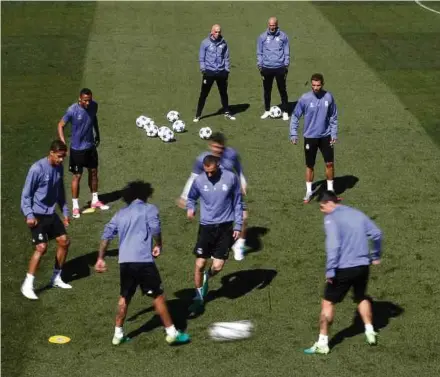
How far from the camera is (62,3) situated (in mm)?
36594

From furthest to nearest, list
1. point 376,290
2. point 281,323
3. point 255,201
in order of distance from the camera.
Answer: point 255,201 → point 376,290 → point 281,323

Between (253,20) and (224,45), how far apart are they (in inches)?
444

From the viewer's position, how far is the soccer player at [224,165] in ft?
48.3

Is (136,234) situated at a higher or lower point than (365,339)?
higher

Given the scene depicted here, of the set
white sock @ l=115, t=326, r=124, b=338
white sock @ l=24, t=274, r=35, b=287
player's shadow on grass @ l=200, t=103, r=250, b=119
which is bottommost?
white sock @ l=115, t=326, r=124, b=338

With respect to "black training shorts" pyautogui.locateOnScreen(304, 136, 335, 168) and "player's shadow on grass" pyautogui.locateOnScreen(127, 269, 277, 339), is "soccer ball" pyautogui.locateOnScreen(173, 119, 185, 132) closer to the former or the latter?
"black training shorts" pyautogui.locateOnScreen(304, 136, 335, 168)

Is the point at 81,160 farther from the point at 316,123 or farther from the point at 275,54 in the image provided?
the point at 275,54

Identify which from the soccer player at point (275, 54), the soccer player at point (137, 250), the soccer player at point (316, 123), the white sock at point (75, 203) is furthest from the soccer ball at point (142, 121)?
the soccer player at point (137, 250)

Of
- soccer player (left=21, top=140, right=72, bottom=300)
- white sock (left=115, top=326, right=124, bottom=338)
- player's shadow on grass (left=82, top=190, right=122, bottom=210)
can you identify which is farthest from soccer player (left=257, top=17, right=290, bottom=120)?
white sock (left=115, top=326, right=124, bottom=338)

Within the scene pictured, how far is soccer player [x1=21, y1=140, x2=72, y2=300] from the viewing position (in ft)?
48.0

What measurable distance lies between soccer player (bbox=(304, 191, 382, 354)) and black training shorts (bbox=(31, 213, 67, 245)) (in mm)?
4513

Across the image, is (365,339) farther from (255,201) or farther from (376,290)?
(255,201)

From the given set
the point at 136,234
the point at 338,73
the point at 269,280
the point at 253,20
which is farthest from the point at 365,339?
the point at 253,20

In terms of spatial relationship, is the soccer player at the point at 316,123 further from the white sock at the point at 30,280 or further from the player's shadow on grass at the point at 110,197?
the white sock at the point at 30,280
